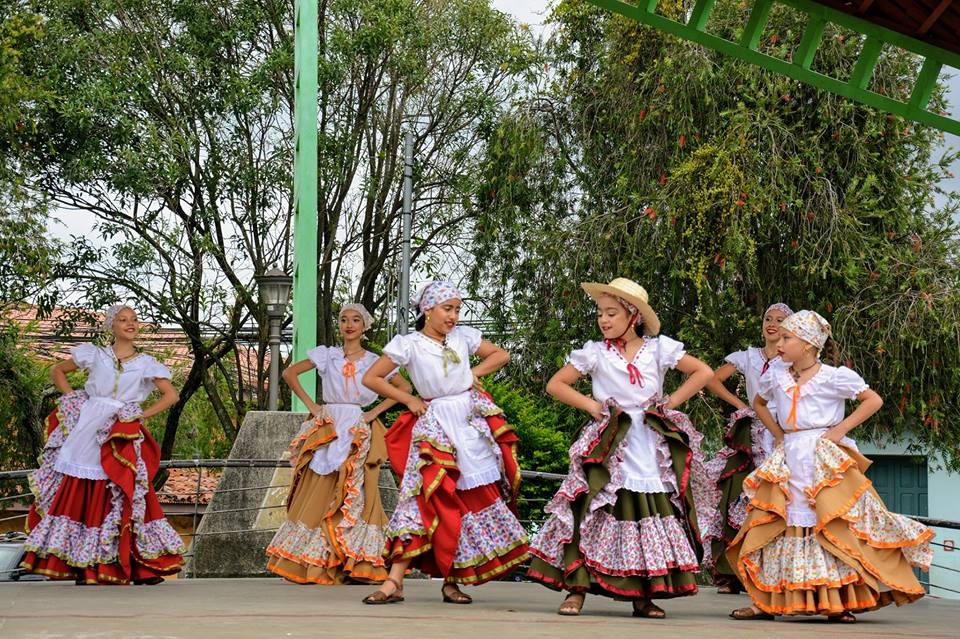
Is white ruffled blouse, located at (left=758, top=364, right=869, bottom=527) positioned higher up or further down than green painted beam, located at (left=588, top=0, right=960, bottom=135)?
further down

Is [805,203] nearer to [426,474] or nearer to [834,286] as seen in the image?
[834,286]

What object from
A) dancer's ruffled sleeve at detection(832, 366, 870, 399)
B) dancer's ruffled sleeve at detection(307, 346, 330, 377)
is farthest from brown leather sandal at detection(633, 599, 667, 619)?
dancer's ruffled sleeve at detection(307, 346, 330, 377)

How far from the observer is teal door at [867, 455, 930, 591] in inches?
971

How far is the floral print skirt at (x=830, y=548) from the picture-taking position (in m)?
7.23

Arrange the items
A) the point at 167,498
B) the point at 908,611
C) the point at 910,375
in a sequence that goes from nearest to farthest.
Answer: the point at 908,611
the point at 910,375
the point at 167,498

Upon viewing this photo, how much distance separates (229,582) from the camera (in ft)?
34.0

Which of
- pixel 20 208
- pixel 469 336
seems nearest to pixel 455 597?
pixel 469 336

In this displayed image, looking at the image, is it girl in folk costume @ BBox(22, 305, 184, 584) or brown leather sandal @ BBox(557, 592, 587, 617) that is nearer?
brown leather sandal @ BBox(557, 592, 587, 617)

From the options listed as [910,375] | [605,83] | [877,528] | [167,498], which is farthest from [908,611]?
[167,498]

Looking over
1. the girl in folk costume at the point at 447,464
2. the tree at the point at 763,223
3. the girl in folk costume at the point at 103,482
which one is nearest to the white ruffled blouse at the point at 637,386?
the girl in folk costume at the point at 447,464

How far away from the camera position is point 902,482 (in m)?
24.7

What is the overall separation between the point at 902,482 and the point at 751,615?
60.6 feet

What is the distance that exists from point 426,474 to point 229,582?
3.23m

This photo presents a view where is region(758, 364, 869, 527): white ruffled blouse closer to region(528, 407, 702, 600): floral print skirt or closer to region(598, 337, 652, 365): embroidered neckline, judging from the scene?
region(528, 407, 702, 600): floral print skirt
